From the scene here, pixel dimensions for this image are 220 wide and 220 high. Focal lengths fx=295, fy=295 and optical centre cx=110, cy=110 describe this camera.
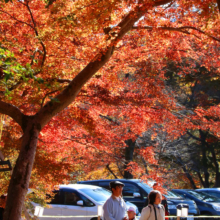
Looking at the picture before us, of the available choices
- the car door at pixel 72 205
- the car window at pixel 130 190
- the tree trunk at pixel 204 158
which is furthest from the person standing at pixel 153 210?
the tree trunk at pixel 204 158

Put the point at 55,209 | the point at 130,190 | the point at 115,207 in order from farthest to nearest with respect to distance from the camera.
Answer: the point at 130,190 < the point at 55,209 < the point at 115,207

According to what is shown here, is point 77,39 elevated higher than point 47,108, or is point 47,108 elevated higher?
point 77,39

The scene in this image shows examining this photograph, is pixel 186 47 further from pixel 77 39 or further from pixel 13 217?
pixel 13 217

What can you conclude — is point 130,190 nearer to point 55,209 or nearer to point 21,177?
point 55,209

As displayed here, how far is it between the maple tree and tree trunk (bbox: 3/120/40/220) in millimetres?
18

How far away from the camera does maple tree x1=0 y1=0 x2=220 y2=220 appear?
5.99m

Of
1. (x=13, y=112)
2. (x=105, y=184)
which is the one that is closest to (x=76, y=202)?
(x=105, y=184)

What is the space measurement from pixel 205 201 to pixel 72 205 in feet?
20.8

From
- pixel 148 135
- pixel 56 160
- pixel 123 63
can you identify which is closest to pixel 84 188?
pixel 56 160

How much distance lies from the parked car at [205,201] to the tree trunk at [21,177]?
29.9 ft

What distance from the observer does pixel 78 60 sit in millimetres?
8031

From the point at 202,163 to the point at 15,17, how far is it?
20.6 metres

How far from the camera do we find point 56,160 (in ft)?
26.6

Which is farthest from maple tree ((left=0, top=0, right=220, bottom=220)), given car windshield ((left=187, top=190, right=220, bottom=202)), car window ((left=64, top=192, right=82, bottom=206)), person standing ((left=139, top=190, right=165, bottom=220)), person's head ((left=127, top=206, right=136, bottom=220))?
car windshield ((left=187, top=190, right=220, bottom=202))
